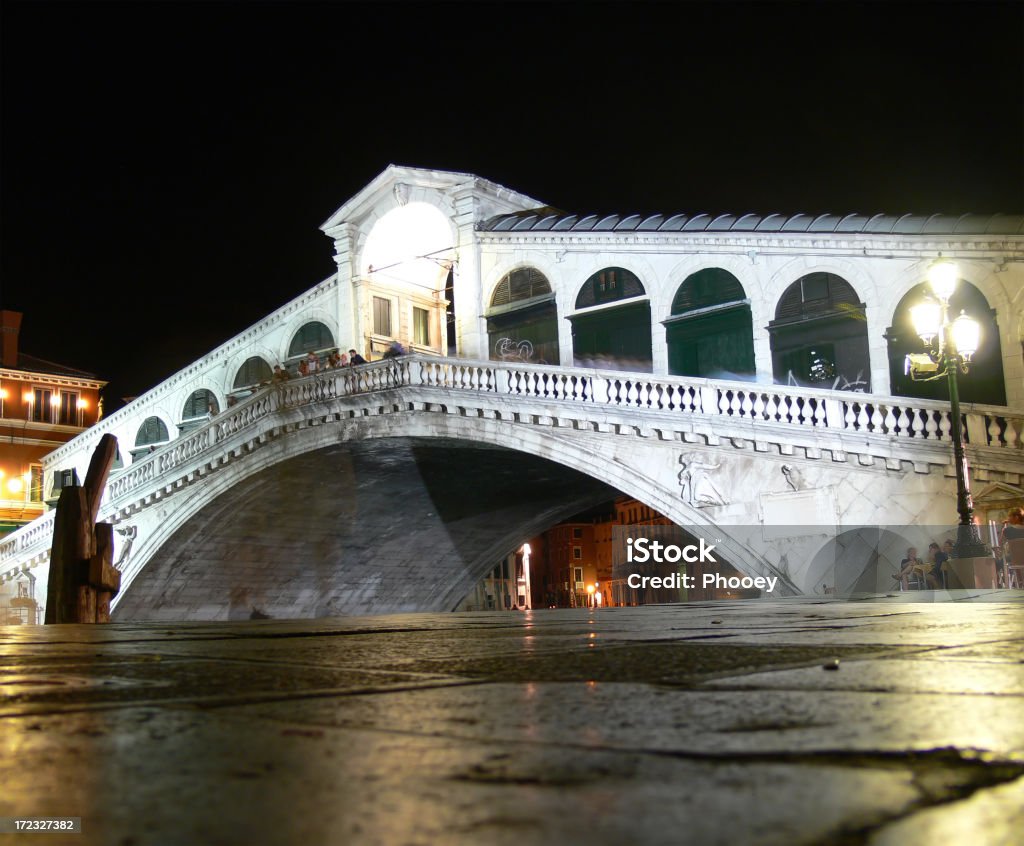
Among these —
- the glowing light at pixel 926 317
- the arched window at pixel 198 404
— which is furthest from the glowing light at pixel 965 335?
the arched window at pixel 198 404

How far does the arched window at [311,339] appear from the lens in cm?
2594

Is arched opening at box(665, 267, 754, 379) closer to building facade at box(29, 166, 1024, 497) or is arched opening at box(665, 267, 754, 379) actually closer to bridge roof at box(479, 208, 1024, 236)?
building facade at box(29, 166, 1024, 497)

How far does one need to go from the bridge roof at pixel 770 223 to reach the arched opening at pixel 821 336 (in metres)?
0.94

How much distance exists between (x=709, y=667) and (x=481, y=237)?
2114cm

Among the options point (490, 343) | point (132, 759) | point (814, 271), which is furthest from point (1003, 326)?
point (132, 759)

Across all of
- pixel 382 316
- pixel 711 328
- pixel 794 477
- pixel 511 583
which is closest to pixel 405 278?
pixel 382 316

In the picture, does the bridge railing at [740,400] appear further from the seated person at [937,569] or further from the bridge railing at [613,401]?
the seated person at [937,569]

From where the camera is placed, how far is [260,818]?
0.79 metres

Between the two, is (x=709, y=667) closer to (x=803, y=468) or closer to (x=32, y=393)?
(x=803, y=468)

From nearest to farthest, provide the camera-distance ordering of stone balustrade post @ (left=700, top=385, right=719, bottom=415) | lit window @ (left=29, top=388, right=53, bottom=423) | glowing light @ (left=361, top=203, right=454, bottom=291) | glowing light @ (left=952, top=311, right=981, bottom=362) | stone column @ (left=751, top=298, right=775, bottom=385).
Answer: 1. glowing light @ (left=952, top=311, right=981, bottom=362)
2. stone balustrade post @ (left=700, top=385, right=719, bottom=415)
3. stone column @ (left=751, top=298, right=775, bottom=385)
4. glowing light @ (left=361, top=203, right=454, bottom=291)
5. lit window @ (left=29, top=388, right=53, bottom=423)

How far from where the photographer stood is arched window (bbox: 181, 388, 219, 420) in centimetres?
2895

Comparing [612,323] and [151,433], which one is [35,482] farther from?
[612,323]

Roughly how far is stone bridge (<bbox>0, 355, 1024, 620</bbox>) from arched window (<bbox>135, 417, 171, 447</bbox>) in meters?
4.84

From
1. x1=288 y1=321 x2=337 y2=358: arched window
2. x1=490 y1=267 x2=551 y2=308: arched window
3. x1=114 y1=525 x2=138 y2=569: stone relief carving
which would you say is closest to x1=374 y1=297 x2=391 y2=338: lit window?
x1=288 y1=321 x2=337 y2=358: arched window
